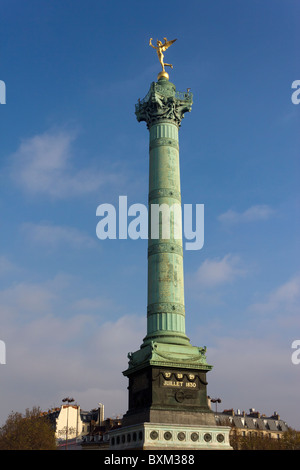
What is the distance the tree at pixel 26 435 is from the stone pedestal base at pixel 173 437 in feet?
76.7

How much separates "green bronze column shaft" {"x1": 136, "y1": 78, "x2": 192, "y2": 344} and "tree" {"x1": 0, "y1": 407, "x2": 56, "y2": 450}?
83.3 feet

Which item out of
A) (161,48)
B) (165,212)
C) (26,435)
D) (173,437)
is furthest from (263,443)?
(161,48)

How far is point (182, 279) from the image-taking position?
44.4 m

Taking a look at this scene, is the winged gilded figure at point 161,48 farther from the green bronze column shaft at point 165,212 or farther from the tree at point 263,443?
the tree at point 263,443

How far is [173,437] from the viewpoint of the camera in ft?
122

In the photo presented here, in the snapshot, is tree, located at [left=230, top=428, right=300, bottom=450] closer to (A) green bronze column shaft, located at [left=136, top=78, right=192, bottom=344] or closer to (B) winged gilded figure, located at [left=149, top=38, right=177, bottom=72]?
(A) green bronze column shaft, located at [left=136, top=78, right=192, bottom=344]

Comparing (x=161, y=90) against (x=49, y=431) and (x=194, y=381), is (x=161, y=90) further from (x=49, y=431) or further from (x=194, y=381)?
(x=49, y=431)

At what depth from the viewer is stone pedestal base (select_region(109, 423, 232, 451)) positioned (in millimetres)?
36469

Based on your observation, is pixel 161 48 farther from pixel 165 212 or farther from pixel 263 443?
pixel 263 443

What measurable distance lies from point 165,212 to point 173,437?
1807 cm

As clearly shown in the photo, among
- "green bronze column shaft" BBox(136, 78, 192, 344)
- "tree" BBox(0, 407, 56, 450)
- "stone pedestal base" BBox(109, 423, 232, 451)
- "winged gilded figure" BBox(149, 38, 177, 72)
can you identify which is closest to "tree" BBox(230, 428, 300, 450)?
"tree" BBox(0, 407, 56, 450)

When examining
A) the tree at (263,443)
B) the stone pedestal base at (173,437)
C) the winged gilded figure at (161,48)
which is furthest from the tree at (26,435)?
the winged gilded figure at (161,48)
